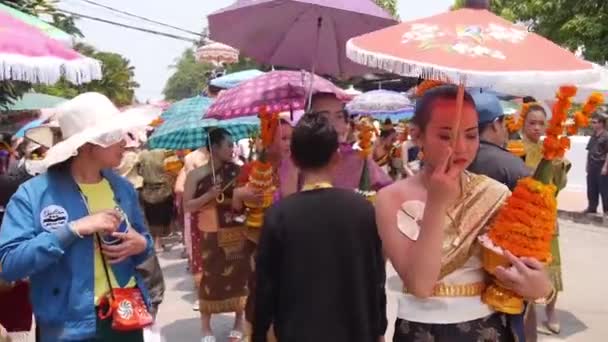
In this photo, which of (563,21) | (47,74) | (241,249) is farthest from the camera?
(563,21)

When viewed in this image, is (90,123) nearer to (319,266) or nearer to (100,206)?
(100,206)

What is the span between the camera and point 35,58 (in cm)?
248

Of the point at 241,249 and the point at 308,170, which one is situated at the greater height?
the point at 308,170

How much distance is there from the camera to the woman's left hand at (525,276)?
2168mm

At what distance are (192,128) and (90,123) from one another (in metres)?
3.02

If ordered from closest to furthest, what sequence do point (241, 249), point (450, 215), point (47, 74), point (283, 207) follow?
1. point (450, 215)
2. point (47, 74)
3. point (283, 207)
4. point (241, 249)

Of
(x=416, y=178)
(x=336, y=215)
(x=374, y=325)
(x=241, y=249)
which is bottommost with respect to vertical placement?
(x=241, y=249)

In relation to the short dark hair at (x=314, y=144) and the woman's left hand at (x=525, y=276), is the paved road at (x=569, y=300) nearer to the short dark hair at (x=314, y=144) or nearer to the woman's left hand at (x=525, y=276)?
the short dark hair at (x=314, y=144)

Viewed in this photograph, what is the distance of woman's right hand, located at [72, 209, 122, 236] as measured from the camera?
8.07 ft

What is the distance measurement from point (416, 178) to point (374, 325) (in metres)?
0.68

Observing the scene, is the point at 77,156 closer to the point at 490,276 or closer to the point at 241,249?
the point at 490,276

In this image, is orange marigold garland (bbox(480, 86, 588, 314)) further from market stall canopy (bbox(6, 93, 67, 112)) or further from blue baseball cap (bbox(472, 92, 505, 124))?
market stall canopy (bbox(6, 93, 67, 112))

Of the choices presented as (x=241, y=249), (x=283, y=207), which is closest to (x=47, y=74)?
(x=283, y=207)

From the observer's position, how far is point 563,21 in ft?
51.7
